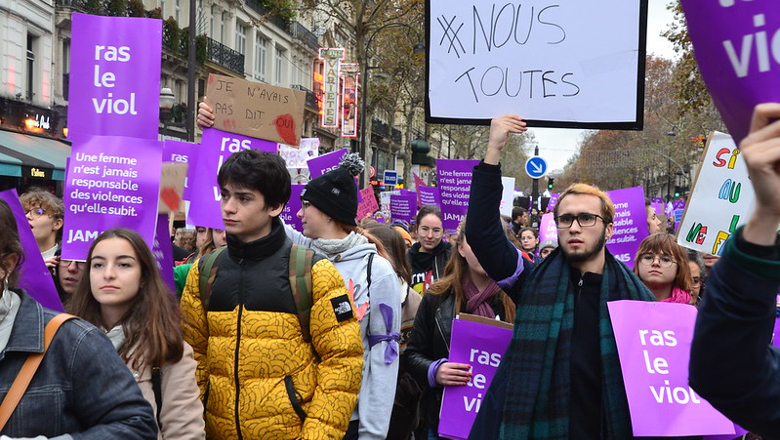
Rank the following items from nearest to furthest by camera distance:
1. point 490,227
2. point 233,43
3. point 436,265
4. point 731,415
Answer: point 731,415
point 490,227
point 436,265
point 233,43

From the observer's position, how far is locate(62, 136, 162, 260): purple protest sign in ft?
12.9

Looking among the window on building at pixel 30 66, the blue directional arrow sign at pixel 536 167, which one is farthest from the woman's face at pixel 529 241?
the window on building at pixel 30 66

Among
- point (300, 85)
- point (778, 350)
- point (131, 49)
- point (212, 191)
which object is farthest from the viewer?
point (300, 85)

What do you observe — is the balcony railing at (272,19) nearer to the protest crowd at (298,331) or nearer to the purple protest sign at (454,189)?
the purple protest sign at (454,189)

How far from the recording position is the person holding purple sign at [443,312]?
3992 mm

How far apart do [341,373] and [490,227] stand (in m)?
0.80

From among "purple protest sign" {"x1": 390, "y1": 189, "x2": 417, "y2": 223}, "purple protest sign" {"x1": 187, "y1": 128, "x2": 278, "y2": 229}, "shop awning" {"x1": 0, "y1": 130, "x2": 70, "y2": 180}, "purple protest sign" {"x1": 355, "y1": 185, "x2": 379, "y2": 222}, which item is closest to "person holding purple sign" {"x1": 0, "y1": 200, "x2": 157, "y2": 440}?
"purple protest sign" {"x1": 187, "y1": 128, "x2": 278, "y2": 229}

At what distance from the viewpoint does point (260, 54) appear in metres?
39.0

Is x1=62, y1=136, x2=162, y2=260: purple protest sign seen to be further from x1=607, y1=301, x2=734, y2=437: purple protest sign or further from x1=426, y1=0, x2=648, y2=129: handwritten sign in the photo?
x1=607, y1=301, x2=734, y2=437: purple protest sign

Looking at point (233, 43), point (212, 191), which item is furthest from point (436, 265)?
point (233, 43)

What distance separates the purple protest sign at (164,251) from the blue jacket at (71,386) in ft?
5.59

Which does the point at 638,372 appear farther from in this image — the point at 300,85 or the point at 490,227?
the point at 300,85

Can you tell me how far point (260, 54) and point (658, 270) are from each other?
3628cm

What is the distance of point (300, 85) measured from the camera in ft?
148
